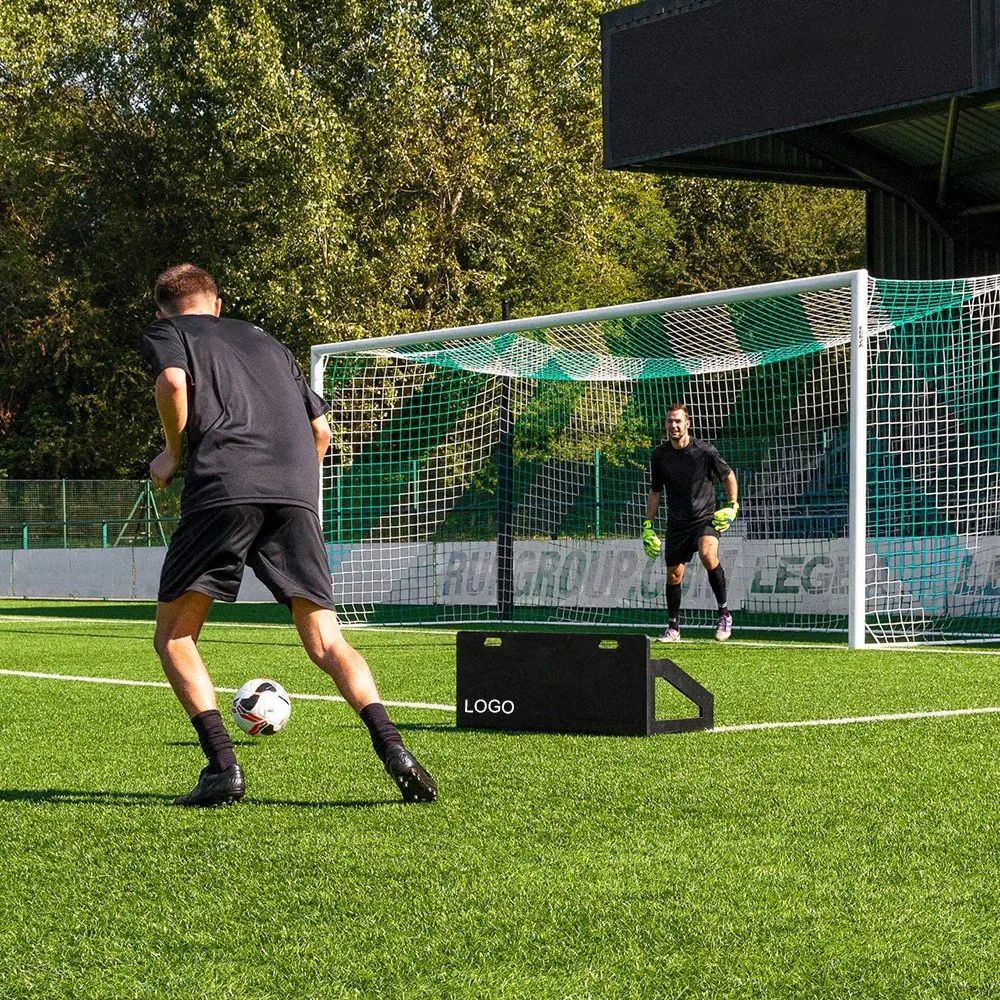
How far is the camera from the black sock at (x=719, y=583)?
14242 mm

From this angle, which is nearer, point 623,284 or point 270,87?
point 270,87

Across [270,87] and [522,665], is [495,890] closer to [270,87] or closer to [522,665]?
[522,665]

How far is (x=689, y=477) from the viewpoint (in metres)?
14.0

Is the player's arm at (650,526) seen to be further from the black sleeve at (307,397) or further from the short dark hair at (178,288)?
the short dark hair at (178,288)

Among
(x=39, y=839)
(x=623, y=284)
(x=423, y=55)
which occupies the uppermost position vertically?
(x=423, y=55)

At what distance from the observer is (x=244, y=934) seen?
3.68 meters

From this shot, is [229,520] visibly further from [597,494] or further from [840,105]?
[597,494]

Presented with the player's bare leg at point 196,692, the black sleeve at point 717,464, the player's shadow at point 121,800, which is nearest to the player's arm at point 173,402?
the player's bare leg at point 196,692

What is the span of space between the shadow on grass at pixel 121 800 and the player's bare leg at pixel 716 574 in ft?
28.4

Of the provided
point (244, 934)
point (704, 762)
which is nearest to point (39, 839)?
point (244, 934)

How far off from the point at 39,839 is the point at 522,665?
290 centimetres

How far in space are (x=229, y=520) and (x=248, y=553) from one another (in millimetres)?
203

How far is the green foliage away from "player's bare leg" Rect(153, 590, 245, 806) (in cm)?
2466

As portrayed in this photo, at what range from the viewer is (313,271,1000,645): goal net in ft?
52.5
